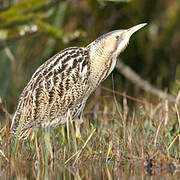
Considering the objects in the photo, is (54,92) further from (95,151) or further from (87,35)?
(87,35)

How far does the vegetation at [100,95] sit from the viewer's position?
3.95 meters

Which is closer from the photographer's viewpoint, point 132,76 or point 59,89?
point 59,89

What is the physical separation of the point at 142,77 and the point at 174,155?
5515 mm

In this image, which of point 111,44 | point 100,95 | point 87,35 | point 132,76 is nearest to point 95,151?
point 111,44

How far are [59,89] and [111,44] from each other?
643 mm

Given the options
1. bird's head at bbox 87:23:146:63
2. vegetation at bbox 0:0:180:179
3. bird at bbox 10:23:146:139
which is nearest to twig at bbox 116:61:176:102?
vegetation at bbox 0:0:180:179

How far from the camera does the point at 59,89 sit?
16.2 feet

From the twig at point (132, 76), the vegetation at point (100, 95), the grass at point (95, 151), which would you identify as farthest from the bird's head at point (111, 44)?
the twig at point (132, 76)

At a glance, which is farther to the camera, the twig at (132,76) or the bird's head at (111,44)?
the twig at (132,76)

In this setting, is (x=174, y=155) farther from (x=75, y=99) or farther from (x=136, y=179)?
(x=75, y=99)

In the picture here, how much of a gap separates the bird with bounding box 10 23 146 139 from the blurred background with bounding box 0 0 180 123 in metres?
1.71

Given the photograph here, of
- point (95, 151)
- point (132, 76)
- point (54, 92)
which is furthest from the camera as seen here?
point (132, 76)

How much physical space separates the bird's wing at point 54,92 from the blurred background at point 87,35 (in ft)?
5.86

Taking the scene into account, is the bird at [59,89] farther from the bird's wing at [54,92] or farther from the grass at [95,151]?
the grass at [95,151]
